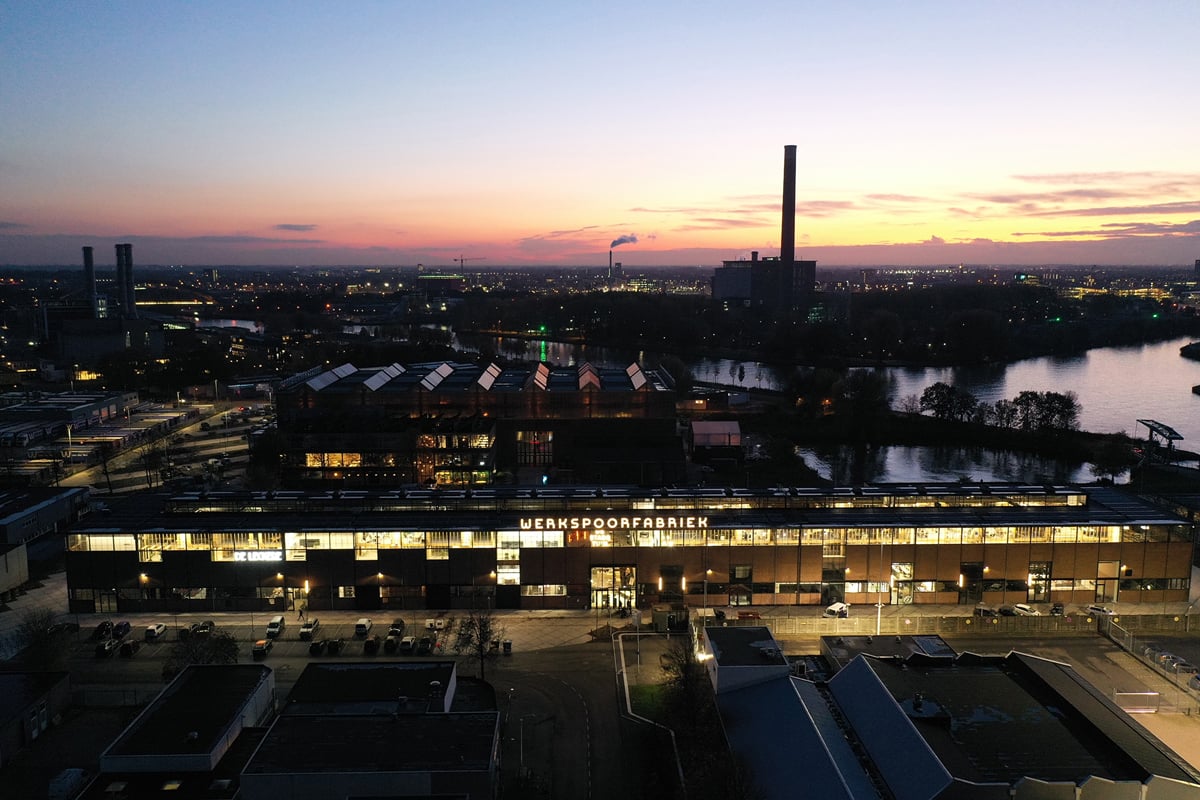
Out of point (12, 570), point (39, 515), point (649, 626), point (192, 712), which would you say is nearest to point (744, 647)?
point (649, 626)

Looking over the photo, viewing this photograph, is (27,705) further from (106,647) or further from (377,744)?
(377,744)

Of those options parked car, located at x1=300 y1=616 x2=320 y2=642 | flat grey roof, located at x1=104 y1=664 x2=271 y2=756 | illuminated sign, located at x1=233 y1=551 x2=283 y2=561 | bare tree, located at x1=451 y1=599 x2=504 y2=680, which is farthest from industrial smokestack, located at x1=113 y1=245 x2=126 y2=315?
flat grey roof, located at x1=104 y1=664 x2=271 y2=756

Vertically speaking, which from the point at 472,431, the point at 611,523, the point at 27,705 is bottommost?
the point at 27,705

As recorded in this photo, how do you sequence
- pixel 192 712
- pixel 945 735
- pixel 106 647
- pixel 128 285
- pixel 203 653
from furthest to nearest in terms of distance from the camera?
1. pixel 128 285
2. pixel 106 647
3. pixel 203 653
4. pixel 192 712
5. pixel 945 735

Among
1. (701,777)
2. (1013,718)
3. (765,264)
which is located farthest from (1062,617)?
(765,264)

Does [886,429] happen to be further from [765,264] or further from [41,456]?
[765,264]

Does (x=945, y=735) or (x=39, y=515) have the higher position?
(x=945, y=735)

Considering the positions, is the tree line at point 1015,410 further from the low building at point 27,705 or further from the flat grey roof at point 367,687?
the low building at point 27,705
